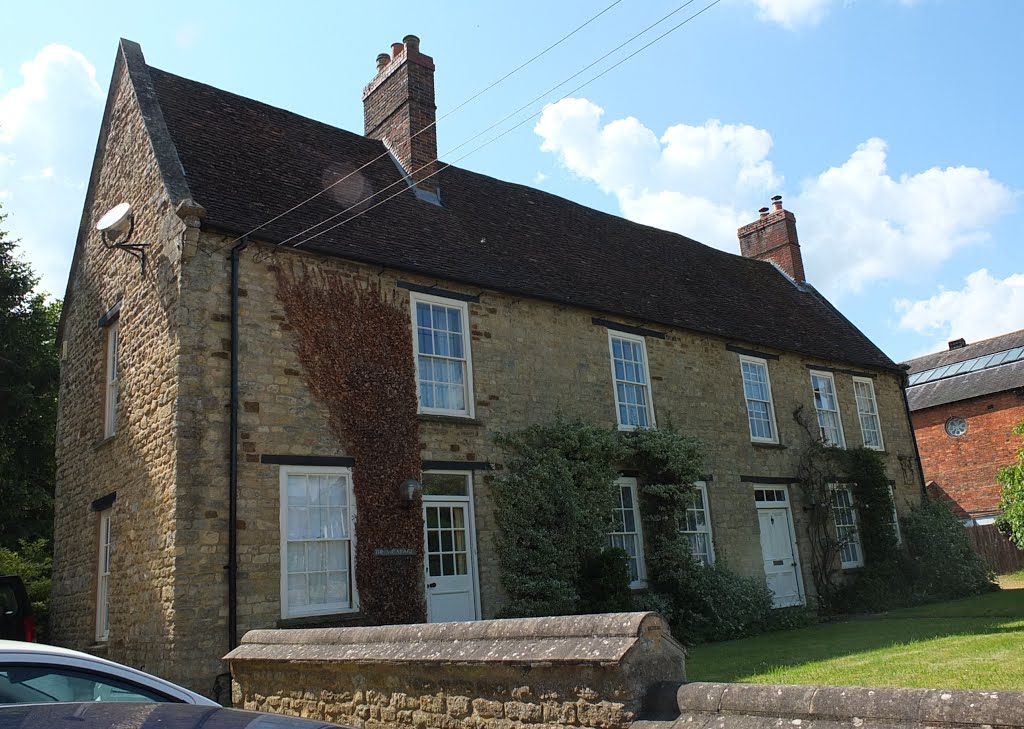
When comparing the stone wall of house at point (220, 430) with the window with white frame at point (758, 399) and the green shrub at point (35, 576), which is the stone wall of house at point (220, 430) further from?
the window with white frame at point (758, 399)

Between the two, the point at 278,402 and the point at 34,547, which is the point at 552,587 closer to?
the point at 278,402

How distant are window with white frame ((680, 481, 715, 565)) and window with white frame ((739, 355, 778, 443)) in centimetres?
257

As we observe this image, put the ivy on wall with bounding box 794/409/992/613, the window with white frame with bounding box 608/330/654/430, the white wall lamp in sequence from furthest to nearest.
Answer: the ivy on wall with bounding box 794/409/992/613, the window with white frame with bounding box 608/330/654/430, the white wall lamp

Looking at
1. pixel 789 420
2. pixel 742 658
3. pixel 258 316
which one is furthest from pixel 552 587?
pixel 789 420

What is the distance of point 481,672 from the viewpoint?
5848mm

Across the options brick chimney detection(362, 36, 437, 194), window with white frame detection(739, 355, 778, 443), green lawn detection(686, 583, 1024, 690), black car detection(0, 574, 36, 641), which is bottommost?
green lawn detection(686, 583, 1024, 690)

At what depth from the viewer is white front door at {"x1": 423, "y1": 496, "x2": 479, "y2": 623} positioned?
1280cm

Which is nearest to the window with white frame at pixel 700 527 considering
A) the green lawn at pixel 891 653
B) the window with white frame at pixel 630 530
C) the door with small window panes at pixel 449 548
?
the window with white frame at pixel 630 530

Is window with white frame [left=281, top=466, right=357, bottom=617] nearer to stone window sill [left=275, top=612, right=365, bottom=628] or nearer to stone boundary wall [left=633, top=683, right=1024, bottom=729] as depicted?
stone window sill [left=275, top=612, right=365, bottom=628]

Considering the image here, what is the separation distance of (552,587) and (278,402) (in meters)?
5.13

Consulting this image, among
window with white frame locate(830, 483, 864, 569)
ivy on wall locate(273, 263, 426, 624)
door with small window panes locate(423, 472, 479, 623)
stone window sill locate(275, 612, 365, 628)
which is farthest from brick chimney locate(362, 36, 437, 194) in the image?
window with white frame locate(830, 483, 864, 569)

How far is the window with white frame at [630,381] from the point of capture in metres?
16.4

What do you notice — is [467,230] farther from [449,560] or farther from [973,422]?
[973,422]

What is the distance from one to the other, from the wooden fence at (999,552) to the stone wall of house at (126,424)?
2537 cm
